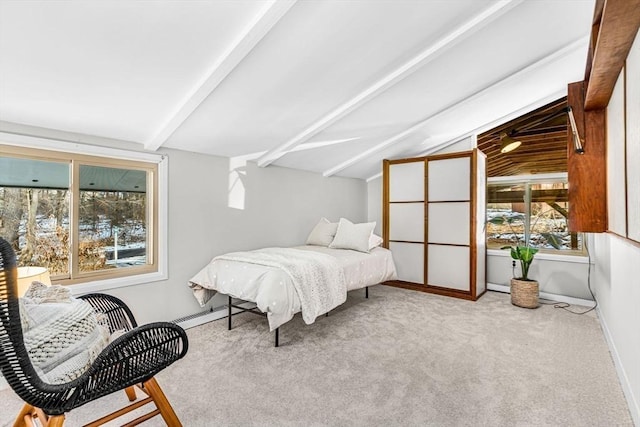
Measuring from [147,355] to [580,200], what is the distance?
321 centimetres

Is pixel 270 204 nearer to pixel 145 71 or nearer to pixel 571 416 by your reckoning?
pixel 145 71

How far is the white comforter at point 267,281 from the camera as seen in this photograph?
2.52 metres

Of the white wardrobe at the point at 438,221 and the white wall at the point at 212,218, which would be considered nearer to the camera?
the white wall at the point at 212,218

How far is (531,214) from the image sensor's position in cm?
469

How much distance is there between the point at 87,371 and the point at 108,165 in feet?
7.02

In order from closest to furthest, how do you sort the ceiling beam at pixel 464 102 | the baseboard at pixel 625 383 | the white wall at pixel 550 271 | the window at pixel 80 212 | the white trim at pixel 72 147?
the baseboard at pixel 625 383, the white trim at pixel 72 147, the window at pixel 80 212, the ceiling beam at pixel 464 102, the white wall at pixel 550 271

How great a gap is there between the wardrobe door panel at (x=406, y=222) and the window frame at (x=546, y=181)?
1.20 metres

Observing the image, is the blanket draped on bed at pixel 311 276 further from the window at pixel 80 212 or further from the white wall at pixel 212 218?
the window at pixel 80 212

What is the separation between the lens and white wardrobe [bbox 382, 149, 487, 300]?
4.16m

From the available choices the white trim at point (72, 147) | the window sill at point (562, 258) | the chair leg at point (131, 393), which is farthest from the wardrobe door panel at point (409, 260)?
the chair leg at point (131, 393)

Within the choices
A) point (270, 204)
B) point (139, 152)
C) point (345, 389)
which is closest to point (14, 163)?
point (139, 152)

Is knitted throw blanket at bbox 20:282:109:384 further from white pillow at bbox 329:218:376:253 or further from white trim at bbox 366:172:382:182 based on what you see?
white trim at bbox 366:172:382:182

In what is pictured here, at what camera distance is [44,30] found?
1.62 meters

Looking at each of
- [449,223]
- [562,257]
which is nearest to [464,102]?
[449,223]
